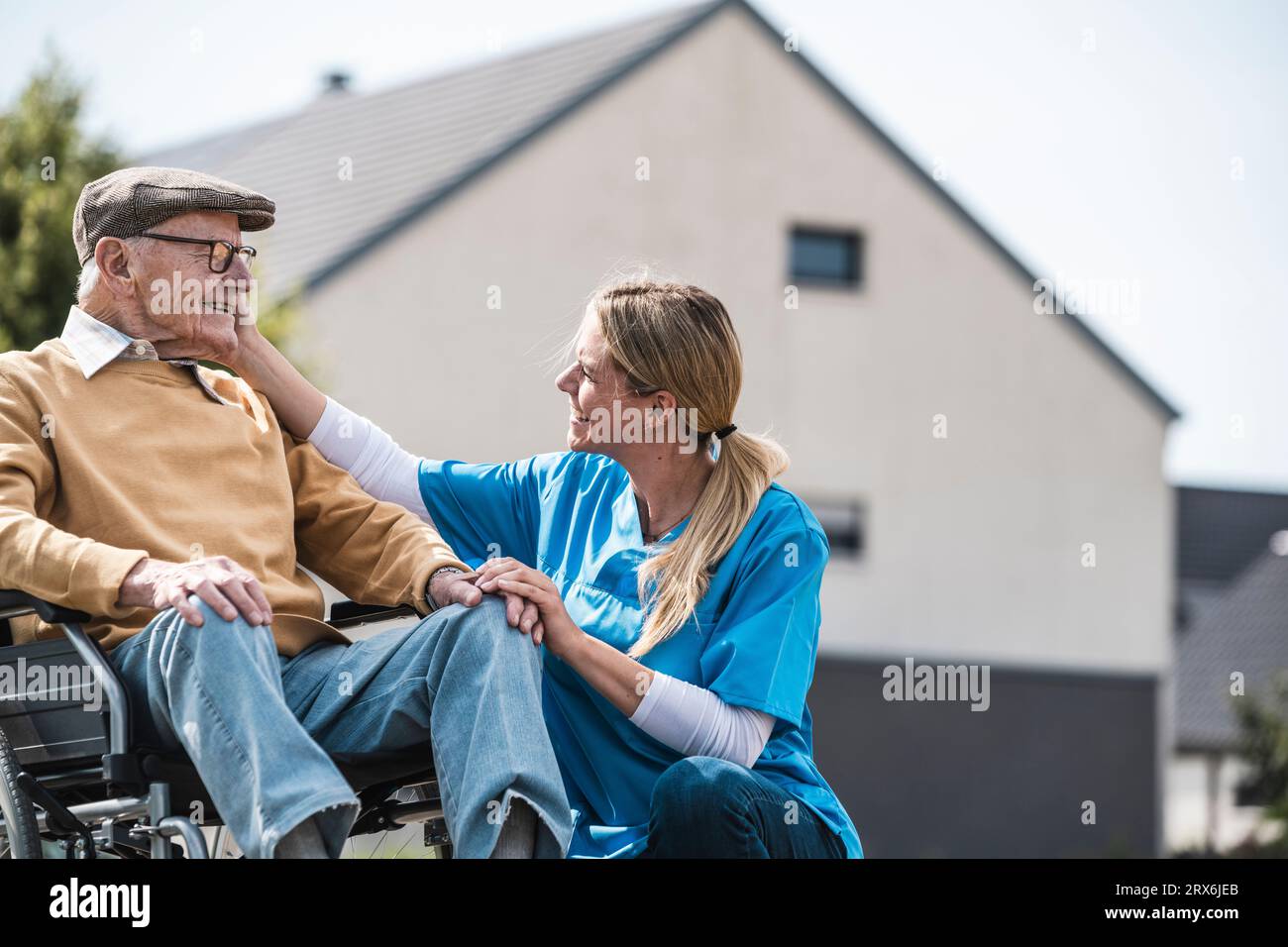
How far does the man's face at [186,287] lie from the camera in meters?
3.69

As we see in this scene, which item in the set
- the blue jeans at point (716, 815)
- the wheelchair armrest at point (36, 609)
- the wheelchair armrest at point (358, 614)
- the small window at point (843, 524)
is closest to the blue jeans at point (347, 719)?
the wheelchair armrest at point (36, 609)

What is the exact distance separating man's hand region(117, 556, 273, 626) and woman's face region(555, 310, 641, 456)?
940 millimetres

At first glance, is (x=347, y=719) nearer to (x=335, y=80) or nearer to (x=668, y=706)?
(x=668, y=706)

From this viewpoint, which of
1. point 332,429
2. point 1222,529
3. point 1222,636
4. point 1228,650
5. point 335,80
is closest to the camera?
point 332,429

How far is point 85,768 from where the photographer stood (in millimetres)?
3312

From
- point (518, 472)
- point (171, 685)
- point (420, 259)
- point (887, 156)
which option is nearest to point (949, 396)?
point (887, 156)

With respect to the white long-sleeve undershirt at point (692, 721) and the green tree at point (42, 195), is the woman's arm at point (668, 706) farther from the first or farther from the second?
the green tree at point (42, 195)

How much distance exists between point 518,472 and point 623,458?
0.42 m

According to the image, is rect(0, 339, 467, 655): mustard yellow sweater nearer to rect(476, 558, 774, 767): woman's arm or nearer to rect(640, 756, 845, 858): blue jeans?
rect(476, 558, 774, 767): woman's arm

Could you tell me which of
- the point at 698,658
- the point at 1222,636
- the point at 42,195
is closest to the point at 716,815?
the point at 698,658

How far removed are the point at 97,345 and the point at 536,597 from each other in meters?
1.07

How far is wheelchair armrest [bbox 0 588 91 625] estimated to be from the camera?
3191 millimetres

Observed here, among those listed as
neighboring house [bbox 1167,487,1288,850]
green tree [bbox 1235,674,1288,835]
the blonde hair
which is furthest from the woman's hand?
neighboring house [bbox 1167,487,1288,850]
